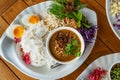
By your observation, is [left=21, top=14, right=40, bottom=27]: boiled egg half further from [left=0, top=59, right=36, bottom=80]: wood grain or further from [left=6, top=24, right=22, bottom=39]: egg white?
[left=0, top=59, right=36, bottom=80]: wood grain

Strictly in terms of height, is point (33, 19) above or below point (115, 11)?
above

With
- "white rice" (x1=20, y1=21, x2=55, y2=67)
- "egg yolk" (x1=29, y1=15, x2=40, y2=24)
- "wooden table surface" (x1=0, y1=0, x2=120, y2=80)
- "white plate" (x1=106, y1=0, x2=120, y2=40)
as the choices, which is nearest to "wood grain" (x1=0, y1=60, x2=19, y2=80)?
"wooden table surface" (x1=0, y1=0, x2=120, y2=80)

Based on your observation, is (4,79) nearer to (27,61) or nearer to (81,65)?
(27,61)

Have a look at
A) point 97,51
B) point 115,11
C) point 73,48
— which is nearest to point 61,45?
point 73,48

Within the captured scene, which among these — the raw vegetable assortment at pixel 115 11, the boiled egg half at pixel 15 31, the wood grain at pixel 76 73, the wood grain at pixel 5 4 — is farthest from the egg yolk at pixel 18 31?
the raw vegetable assortment at pixel 115 11

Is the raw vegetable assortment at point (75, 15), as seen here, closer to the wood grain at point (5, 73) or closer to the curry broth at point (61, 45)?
the curry broth at point (61, 45)

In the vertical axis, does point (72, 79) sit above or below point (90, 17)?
below

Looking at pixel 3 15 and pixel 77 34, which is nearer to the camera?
pixel 77 34

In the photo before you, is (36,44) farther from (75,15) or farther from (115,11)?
(115,11)

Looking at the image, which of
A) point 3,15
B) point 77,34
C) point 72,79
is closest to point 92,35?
point 77,34
